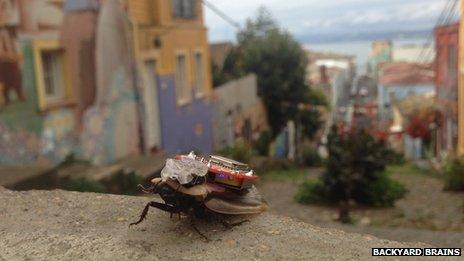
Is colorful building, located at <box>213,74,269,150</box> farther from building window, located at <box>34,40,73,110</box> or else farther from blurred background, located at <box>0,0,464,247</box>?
building window, located at <box>34,40,73,110</box>

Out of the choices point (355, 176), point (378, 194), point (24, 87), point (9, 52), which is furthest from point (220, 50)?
point (9, 52)

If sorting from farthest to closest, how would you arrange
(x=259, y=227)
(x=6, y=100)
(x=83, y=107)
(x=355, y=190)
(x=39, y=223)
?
(x=355, y=190) < (x=83, y=107) < (x=6, y=100) < (x=39, y=223) < (x=259, y=227)

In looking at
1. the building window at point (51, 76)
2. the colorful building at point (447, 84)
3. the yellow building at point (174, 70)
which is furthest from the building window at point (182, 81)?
the colorful building at point (447, 84)

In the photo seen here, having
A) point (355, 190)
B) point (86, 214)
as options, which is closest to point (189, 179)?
point (86, 214)

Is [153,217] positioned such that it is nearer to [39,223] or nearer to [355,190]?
[39,223]

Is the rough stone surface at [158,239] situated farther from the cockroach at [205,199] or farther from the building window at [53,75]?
the building window at [53,75]

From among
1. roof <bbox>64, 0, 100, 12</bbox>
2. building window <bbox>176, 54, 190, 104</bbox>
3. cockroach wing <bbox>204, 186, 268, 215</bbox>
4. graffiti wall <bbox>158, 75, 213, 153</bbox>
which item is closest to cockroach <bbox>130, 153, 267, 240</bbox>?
cockroach wing <bbox>204, 186, 268, 215</bbox>

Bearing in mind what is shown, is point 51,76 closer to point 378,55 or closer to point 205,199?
point 205,199
